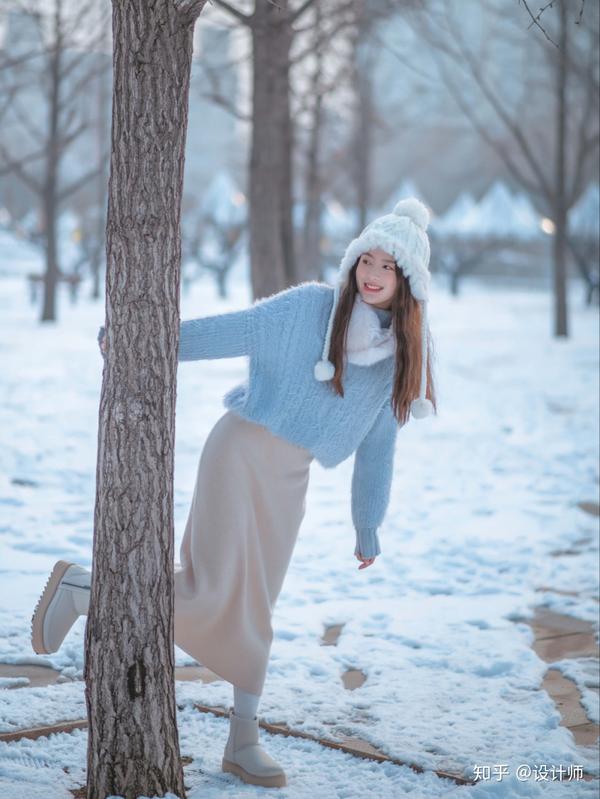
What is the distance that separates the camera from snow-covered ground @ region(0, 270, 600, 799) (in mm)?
3404

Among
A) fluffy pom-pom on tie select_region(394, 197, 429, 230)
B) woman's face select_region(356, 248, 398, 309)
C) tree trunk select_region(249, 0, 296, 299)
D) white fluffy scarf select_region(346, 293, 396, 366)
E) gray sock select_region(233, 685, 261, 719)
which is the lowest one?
gray sock select_region(233, 685, 261, 719)

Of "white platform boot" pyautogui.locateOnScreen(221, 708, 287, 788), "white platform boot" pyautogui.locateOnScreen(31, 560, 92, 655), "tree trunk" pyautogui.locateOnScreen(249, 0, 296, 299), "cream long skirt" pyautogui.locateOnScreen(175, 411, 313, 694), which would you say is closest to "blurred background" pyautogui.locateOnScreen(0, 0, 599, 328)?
"tree trunk" pyautogui.locateOnScreen(249, 0, 296, 299)

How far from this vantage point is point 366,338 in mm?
3211

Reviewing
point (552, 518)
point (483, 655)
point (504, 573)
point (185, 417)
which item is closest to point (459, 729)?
point (483, 655)

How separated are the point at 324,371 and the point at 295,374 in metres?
0.11

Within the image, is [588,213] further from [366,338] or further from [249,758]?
[249,758]

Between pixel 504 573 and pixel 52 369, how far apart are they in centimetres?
695

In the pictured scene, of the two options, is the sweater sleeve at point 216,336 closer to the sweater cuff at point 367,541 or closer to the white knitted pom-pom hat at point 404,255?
the white knitted pom-pom hat at point 404,255

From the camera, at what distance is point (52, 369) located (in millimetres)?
11500

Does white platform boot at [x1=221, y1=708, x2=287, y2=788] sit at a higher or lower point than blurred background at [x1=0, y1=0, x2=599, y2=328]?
lower

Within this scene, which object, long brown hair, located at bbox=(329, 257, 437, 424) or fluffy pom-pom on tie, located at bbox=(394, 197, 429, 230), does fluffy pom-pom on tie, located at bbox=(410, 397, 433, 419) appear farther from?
fluffy pom-pom on tie, located at bbox=(394, 197, 429, 230)

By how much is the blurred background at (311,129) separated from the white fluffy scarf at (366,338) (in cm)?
90

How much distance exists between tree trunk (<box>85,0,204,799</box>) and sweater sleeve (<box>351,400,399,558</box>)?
0.90 m

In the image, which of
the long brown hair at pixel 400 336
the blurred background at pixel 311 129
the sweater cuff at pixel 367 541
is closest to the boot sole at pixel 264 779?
the sweater cuff at pixel 367 541
